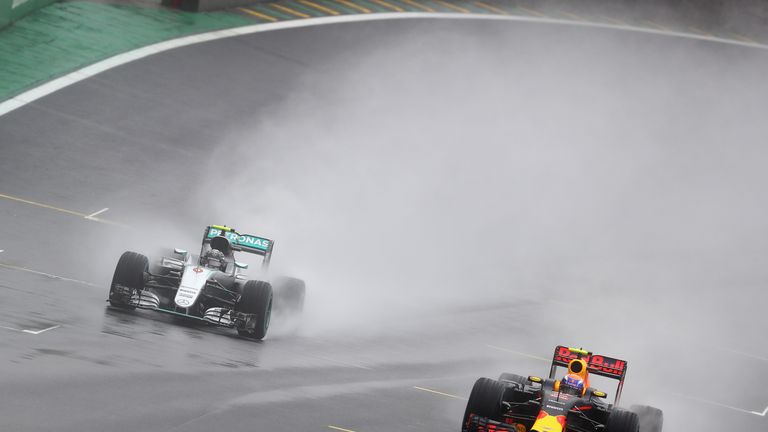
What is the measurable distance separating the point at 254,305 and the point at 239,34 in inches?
1039

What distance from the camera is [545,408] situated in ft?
59.1

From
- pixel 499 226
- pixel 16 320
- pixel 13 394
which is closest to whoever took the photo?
pixel 13 394

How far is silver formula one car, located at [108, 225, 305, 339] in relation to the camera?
22.1 m

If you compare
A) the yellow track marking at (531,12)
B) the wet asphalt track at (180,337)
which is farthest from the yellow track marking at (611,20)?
the wet asphalt track at (180,337)

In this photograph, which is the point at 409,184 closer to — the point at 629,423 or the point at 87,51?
the point at 87,51

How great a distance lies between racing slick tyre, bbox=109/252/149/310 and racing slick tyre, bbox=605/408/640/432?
339 inches

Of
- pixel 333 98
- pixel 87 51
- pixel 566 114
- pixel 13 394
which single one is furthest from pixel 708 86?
pixel 13 394

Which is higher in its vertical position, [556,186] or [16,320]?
[556,186]

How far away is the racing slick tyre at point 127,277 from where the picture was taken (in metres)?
22.0

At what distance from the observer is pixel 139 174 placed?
34875 mm

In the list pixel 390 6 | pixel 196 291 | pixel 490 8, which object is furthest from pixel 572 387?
pixel 490 8

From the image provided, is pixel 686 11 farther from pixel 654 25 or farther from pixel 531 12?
pixel 531 12

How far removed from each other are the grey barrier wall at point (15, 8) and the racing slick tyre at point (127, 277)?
21097 mm

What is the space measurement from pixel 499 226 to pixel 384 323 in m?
13.3
